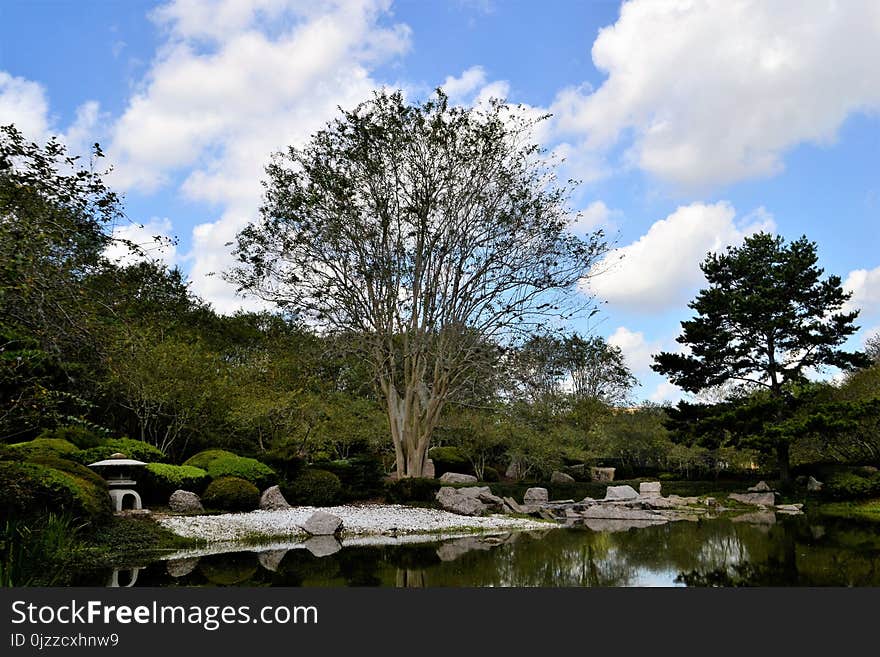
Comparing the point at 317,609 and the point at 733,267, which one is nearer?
the point at 317,609

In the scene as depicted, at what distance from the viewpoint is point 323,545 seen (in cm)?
1184

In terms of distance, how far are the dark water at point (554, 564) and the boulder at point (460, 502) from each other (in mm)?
4353

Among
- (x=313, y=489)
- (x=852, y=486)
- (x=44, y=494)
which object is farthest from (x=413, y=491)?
(x=852, y=486)

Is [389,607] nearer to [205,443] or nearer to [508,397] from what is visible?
[508,397]

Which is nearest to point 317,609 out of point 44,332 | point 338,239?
point 44,332

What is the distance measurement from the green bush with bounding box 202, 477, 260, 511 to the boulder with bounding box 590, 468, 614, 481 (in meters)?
19.2

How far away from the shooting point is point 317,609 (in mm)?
5281

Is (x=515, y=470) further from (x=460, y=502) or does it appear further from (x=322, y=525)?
(x=322, y=525)

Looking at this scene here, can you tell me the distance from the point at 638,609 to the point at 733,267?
24148 millimetres

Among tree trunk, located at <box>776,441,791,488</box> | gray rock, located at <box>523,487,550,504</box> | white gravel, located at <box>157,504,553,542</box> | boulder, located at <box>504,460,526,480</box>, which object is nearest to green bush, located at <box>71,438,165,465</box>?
white gravel, located at <box>157,504,553,542</box>

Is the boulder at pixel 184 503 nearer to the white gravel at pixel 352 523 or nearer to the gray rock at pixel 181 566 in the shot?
the white gravel at pixel 352 523

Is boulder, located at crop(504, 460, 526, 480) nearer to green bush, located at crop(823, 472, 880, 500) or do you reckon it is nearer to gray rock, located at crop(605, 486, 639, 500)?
gray rock, located at crop(605, 486, 639, 500)

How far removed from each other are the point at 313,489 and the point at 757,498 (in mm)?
16298

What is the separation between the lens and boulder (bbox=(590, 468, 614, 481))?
102 ft
